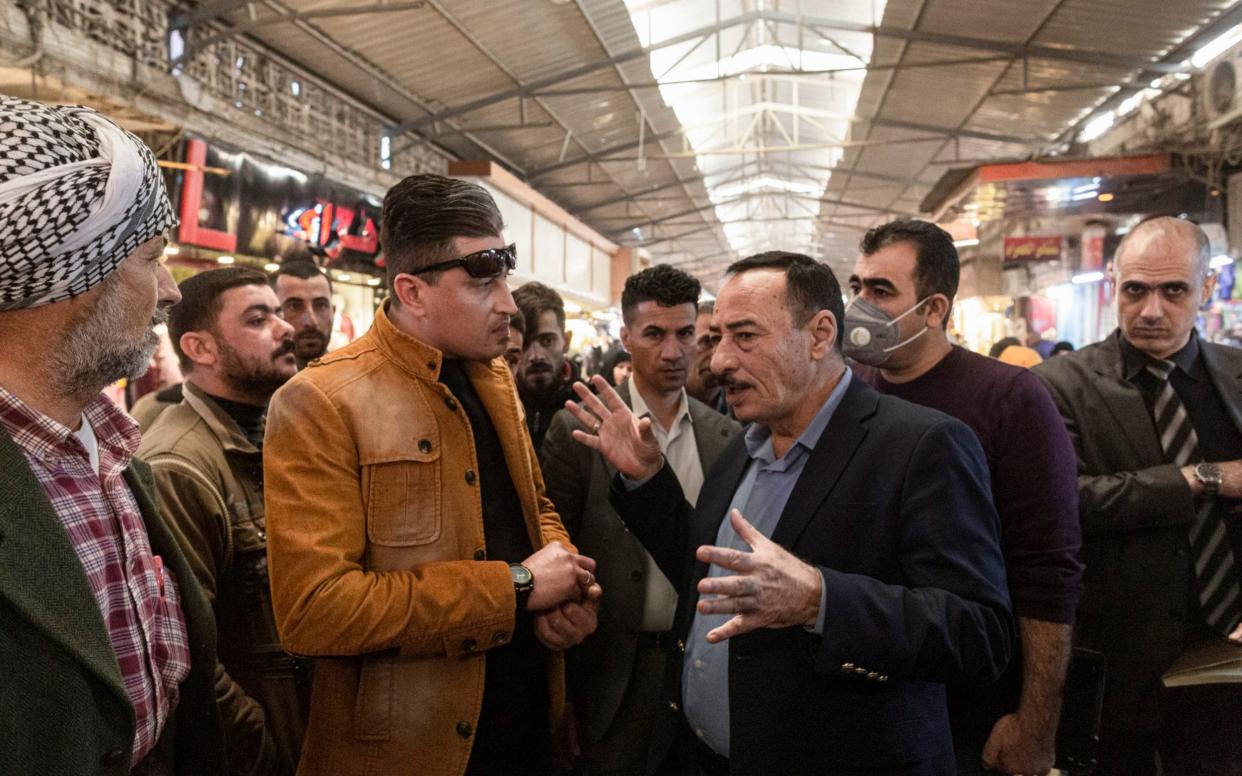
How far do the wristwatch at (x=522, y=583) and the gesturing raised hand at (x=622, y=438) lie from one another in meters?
0.42

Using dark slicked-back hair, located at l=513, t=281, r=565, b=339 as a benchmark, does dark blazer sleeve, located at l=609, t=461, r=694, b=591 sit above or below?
below

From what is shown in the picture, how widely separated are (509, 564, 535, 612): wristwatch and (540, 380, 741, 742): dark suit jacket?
2.43ft

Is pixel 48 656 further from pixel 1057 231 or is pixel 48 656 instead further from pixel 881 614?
pixel 1057 231

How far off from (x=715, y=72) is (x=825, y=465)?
12862 mm

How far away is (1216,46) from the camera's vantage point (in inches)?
340

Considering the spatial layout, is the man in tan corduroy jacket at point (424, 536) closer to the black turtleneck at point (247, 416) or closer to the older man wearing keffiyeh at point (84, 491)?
the older man wearing keffiyeh at point (84, 491)

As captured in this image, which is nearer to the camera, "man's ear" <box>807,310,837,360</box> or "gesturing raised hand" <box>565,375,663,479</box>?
"man's ear" <box>807,310,837,360</box>

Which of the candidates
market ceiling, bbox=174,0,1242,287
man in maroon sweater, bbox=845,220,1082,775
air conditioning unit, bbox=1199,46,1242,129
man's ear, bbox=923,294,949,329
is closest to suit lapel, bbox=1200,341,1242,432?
man in maroon sweater, bbox=845,220,1082,775

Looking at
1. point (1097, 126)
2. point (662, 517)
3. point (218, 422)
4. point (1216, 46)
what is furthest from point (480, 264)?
point (1097, 126)

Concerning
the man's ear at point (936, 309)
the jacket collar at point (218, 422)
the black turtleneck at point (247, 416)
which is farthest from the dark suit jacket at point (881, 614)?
the black turtleneck at point (247, 416)

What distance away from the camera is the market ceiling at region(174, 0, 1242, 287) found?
841 centimetres

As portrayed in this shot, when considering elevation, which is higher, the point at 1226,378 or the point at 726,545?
the point at 1226,378

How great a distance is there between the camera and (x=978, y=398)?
7.06ft

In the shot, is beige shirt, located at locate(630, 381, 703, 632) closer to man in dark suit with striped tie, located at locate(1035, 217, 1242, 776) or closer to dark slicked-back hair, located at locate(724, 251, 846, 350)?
dark slicked-back hair, located at locate(724, 251, 846, 350)
